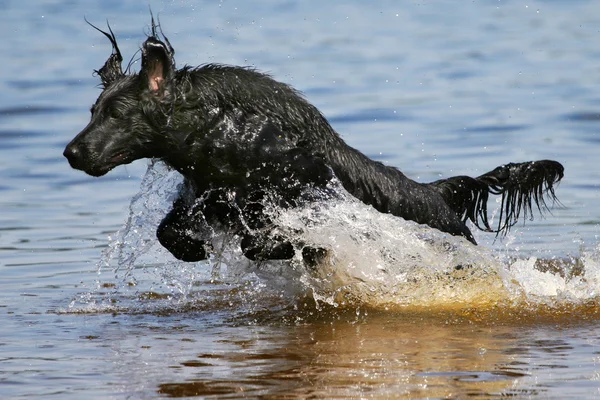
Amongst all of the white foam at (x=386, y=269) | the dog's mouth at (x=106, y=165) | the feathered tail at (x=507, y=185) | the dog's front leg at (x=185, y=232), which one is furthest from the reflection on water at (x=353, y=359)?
the feathered tail at (x=507, y=185)

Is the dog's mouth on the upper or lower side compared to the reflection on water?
upper

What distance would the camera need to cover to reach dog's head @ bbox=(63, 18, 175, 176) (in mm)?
6449

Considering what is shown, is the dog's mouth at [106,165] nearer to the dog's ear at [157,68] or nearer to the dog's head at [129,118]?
the dog's head at [129,118]

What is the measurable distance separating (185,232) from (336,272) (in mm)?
958

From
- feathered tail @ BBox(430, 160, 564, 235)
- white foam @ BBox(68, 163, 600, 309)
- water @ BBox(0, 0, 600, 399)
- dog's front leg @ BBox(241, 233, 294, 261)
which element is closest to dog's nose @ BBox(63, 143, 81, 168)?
white foam @ BBox(68, 163, 600, 309)

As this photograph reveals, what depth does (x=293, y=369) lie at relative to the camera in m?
5.48

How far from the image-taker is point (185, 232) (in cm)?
696

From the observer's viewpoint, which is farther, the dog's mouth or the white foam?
the white foam

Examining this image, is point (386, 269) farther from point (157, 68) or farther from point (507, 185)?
point (157, 68)

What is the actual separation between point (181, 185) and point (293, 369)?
6.57ft

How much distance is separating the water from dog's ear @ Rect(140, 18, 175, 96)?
1.01 meters

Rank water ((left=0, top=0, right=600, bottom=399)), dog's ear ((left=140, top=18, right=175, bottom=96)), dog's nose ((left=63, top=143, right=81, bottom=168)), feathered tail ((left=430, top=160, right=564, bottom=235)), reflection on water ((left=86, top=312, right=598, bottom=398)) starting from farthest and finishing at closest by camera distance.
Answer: feathered tail ((left=430, top=160, right=564, bottom=235)) < dog's ear ((left=140, top=18, right=175, bottom=96)) < dog's nose ((left=63, top=143, right=81, bottom=168)) < water ((left=0, top=0, right=600, bottom=399)) < reflection on water ((left=86, top=312, right=598, bottom=398))

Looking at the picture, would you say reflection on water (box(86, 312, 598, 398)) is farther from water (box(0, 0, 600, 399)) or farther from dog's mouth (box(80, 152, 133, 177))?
dog's mouth (box(80, 152, 133, 177))

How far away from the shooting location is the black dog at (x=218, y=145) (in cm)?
655
